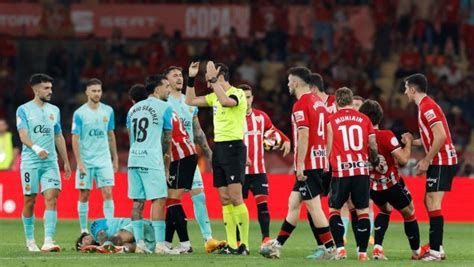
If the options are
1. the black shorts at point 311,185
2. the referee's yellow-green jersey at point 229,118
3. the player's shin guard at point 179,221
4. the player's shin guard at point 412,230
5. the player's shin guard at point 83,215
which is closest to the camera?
the black shorts at point 311,185

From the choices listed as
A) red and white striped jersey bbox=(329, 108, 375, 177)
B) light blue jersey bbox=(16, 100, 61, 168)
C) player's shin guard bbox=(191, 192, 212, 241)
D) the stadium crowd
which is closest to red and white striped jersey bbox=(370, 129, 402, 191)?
red and white striped jersey bbox=(329, 108, 375, 177)

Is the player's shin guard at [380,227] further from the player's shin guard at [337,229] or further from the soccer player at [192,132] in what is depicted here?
the soccer player at [192,132]

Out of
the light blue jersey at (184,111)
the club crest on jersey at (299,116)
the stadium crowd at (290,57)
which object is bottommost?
the club crest on jersey at (299,116)

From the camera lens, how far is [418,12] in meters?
36.7

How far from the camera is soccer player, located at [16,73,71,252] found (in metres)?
17.5

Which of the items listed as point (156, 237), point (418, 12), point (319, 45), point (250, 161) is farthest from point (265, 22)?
point (156, 237)

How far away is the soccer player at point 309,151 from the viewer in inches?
623

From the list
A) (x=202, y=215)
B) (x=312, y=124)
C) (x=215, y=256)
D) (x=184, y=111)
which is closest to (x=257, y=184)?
(x=202, y=215)

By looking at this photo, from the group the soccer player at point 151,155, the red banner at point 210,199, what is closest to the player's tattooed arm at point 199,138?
the soccer player at point 151,155

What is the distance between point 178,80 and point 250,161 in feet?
7.00

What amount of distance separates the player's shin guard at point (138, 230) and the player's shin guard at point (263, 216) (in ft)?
6.46

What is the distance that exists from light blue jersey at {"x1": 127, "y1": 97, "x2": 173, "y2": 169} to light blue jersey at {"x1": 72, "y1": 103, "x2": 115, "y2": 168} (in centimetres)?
314

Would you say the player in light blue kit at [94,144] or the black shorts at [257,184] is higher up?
the player in light blue kit at [94,144]

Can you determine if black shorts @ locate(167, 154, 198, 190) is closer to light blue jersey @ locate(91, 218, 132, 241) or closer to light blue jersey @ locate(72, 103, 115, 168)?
light blue jersey @ locate(91, 218, 132, 241)
